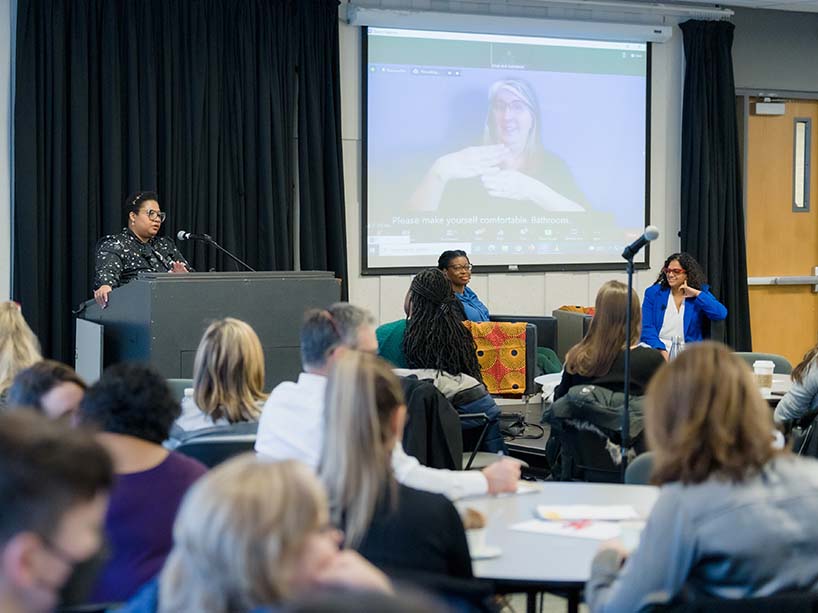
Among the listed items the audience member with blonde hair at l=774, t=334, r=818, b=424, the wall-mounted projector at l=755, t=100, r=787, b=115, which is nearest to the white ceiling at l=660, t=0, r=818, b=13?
the wall-mounted projector at l=755, t=100, r=787, b=115

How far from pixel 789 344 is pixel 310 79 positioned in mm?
4633

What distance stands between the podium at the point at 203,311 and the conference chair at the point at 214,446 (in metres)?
1.82

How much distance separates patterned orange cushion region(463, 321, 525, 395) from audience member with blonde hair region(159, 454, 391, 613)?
15.0ft

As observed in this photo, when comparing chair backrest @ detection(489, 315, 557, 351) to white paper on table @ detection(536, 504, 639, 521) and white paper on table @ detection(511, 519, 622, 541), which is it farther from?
white paper on table @ detection(511, 519, 622, 541)

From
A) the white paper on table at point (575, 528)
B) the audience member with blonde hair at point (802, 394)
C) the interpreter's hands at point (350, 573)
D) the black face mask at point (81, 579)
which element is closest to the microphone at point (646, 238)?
the white paper on table at point (575, 528)

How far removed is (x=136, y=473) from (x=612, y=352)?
7.40 feet

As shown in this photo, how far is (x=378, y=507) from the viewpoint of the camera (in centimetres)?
216

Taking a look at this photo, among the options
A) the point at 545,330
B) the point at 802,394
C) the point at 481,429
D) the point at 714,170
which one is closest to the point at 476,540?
the point at 802,394

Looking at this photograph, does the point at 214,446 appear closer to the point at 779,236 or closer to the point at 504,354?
the point at 504,354

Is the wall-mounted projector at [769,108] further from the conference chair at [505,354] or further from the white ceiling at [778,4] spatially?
the conference chair at [505,354]

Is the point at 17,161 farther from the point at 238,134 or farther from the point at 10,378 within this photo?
the point at 10,378

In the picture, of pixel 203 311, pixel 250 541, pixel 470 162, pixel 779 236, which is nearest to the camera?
pixel 250 541

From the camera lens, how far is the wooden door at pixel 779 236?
29.5 ft

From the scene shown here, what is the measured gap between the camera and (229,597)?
1.44 metres
